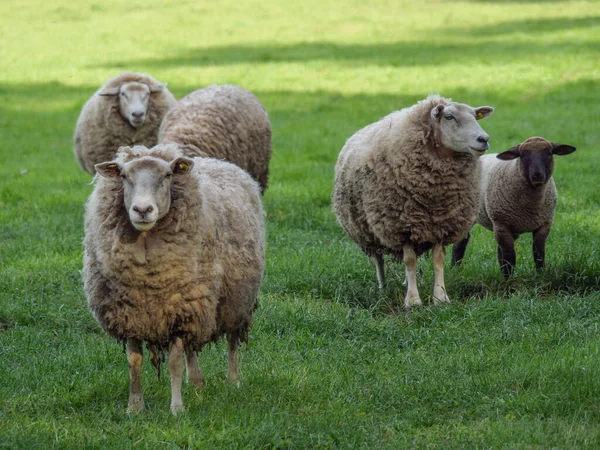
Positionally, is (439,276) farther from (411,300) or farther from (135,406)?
(135,406)

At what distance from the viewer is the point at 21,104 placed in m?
19.6

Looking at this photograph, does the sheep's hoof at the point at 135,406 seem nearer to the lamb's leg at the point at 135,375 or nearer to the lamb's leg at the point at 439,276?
the lamb's leg at the point at 135,375

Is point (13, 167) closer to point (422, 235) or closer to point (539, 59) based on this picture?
point (422, 235)

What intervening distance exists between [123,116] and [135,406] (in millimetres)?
6676

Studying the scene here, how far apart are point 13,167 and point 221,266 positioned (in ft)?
31.9

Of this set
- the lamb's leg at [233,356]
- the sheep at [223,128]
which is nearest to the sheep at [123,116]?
the sheep at [223,128]

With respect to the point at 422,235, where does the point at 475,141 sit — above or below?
above

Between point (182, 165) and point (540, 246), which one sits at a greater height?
point (182, 165)

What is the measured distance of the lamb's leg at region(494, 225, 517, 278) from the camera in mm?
7935

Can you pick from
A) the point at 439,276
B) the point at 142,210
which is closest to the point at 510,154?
the point at 439,276

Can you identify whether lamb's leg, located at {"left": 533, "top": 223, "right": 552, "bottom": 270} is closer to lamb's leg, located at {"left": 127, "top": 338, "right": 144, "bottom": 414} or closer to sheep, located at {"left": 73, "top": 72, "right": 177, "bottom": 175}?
lamb's leg, located at {"left": 127, "top": 338, "right": 144, "bottom": 414}

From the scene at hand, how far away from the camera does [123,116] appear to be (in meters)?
11.3

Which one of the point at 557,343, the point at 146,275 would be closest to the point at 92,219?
the point at 146,275

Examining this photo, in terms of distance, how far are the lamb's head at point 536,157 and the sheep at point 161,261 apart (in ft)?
11.0
